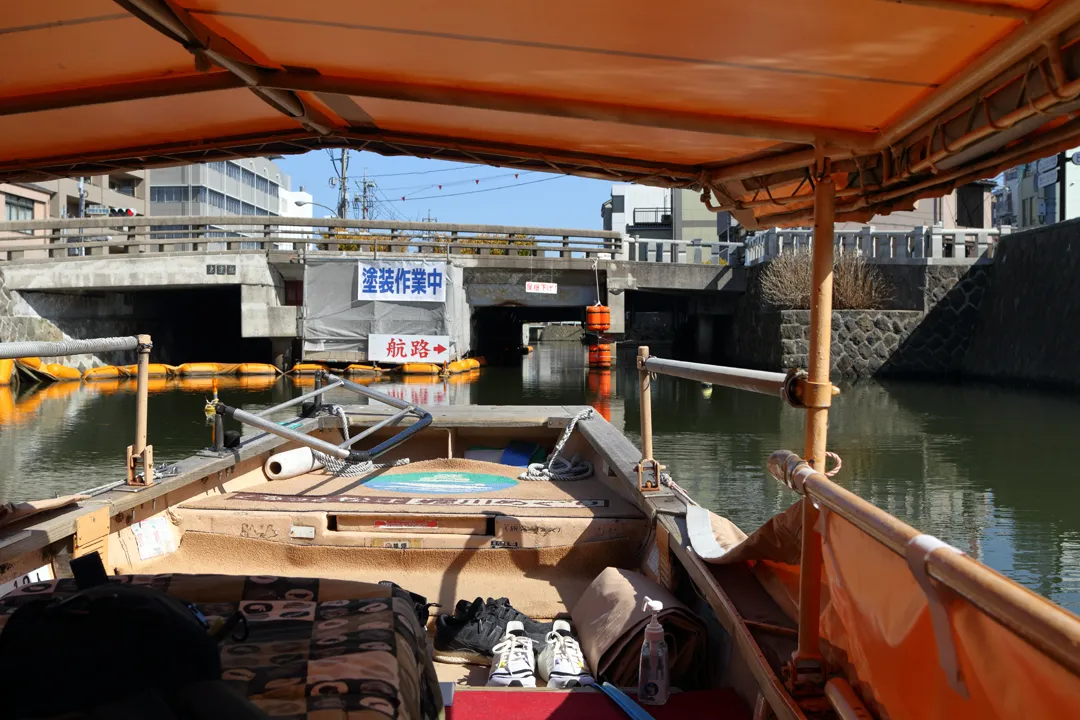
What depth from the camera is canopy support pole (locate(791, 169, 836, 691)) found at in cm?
185

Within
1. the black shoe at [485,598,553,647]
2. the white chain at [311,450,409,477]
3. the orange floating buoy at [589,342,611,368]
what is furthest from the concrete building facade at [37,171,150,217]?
the black shoe at [485,598,553,647]

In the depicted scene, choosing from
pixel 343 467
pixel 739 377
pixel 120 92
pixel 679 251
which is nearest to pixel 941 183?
pixel 739 377

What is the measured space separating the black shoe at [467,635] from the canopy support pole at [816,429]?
56.1 inches

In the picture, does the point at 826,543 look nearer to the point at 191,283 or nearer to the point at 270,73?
the point at 270,73

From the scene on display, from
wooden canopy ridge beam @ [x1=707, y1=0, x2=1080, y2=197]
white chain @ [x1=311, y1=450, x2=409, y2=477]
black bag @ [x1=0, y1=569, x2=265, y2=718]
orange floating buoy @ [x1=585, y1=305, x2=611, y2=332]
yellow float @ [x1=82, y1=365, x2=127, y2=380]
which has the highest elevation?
wooden canopy ridge beam @ [x1=707, y1=0, x2=1080, y2=197]

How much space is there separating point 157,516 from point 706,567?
2.59 meters

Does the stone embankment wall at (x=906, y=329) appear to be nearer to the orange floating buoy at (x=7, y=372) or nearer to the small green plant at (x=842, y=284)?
the small green plant at (x=842, y=284)

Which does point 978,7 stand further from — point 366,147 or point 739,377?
point 366,147

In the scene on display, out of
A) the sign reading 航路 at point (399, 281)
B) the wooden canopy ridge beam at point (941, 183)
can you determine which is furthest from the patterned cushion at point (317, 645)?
the sign reading 航路 at point (399, 281)

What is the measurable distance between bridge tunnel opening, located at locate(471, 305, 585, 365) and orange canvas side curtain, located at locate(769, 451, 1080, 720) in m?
25.7

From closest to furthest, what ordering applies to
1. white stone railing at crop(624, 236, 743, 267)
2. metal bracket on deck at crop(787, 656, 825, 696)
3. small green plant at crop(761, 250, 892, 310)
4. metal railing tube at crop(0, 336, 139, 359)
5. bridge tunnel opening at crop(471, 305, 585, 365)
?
metal bracket on deck at crop(787, 656, 825, 696), metal railing tube at crop(0, 336, 139, 359), small green plant at crop(761, 250, 892, 310), white stone railing at crop(624, 236, 743, 267), bridge tunnel opening at crop(471, 305, 585, 365)

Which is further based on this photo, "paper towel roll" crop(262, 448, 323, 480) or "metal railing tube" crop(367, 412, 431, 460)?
"paper towel roll" crop(262, 448, 323, 480)

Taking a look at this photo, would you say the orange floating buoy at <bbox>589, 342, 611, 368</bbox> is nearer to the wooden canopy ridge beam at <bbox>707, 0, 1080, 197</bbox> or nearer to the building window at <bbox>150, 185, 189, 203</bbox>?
the wooden canopy ridge beam at <bbox>707, 0, 1080, 197</bbox>

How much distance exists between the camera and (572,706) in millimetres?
2547
